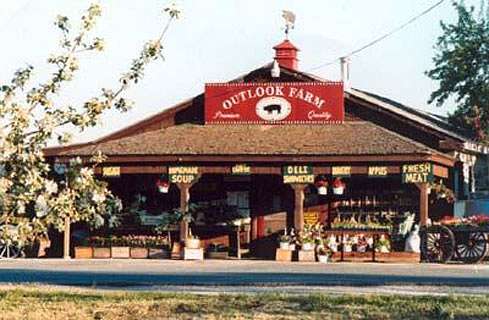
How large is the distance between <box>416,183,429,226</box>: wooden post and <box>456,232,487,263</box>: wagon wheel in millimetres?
1270

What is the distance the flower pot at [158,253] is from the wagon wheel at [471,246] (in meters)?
7.77

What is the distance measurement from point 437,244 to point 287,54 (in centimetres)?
919

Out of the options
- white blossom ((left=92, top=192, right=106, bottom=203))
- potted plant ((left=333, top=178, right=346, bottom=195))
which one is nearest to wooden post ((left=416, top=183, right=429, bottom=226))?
potted plant ((left=333, top=178, right=346, bottom=195))

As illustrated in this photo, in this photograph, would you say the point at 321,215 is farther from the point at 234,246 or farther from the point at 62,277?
the point at 62,277

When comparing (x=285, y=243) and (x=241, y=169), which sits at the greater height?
(x=241, y=169)

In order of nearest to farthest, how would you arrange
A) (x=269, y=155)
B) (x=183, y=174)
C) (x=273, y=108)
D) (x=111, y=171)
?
(x=269, y=155)
(x=183, y=174)
(x=111, y=171)
(x=273, y=108)

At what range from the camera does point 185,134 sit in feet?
105

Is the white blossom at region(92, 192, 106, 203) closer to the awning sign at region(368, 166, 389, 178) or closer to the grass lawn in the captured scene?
the grass lawn

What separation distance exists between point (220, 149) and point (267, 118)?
2397 mm

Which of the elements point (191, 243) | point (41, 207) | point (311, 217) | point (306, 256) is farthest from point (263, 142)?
point (41, 207)

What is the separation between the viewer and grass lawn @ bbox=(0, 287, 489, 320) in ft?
42.2

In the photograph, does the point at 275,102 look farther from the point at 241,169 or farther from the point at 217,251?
the point at 217,251

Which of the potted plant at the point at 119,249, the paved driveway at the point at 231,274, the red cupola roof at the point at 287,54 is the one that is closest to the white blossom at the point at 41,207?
the paved driveway at the point at 231,274

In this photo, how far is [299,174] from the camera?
29250mm
